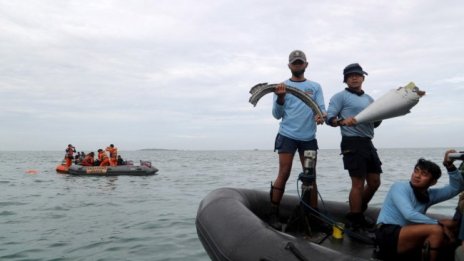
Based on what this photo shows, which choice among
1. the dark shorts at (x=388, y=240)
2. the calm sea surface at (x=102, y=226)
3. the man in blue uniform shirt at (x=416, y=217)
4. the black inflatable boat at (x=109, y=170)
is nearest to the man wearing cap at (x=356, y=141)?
the man in blue uniform shirt at (x=416, y=217)

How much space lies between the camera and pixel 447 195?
3561 millimetres

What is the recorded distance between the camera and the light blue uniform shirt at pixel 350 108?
14.6 feet

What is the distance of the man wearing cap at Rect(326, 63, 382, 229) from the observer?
4395mm

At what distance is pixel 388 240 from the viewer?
10.9 feet

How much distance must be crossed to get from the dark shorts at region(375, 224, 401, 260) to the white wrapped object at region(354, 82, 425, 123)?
3.28 ft

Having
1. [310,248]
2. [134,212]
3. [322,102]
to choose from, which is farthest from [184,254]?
[134,212]

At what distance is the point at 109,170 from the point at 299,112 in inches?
763

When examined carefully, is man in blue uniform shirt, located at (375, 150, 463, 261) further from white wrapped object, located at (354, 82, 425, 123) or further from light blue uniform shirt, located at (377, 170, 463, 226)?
white wrapped object, located at (354, 82, 425, 123)

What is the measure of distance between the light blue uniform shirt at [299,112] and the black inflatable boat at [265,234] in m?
0.78

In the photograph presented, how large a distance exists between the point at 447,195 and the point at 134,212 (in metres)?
8.88

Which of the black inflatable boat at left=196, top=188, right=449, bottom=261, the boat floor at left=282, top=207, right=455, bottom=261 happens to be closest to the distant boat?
the black inflatable boat at left=196, top=188, right=449, bottom=261

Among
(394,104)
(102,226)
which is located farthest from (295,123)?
(102,226)

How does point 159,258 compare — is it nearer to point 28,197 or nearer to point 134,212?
point 134,212

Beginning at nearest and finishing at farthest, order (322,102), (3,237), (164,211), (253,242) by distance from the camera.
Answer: (253,242) → (322,102) → (3,237) → (164,211)
